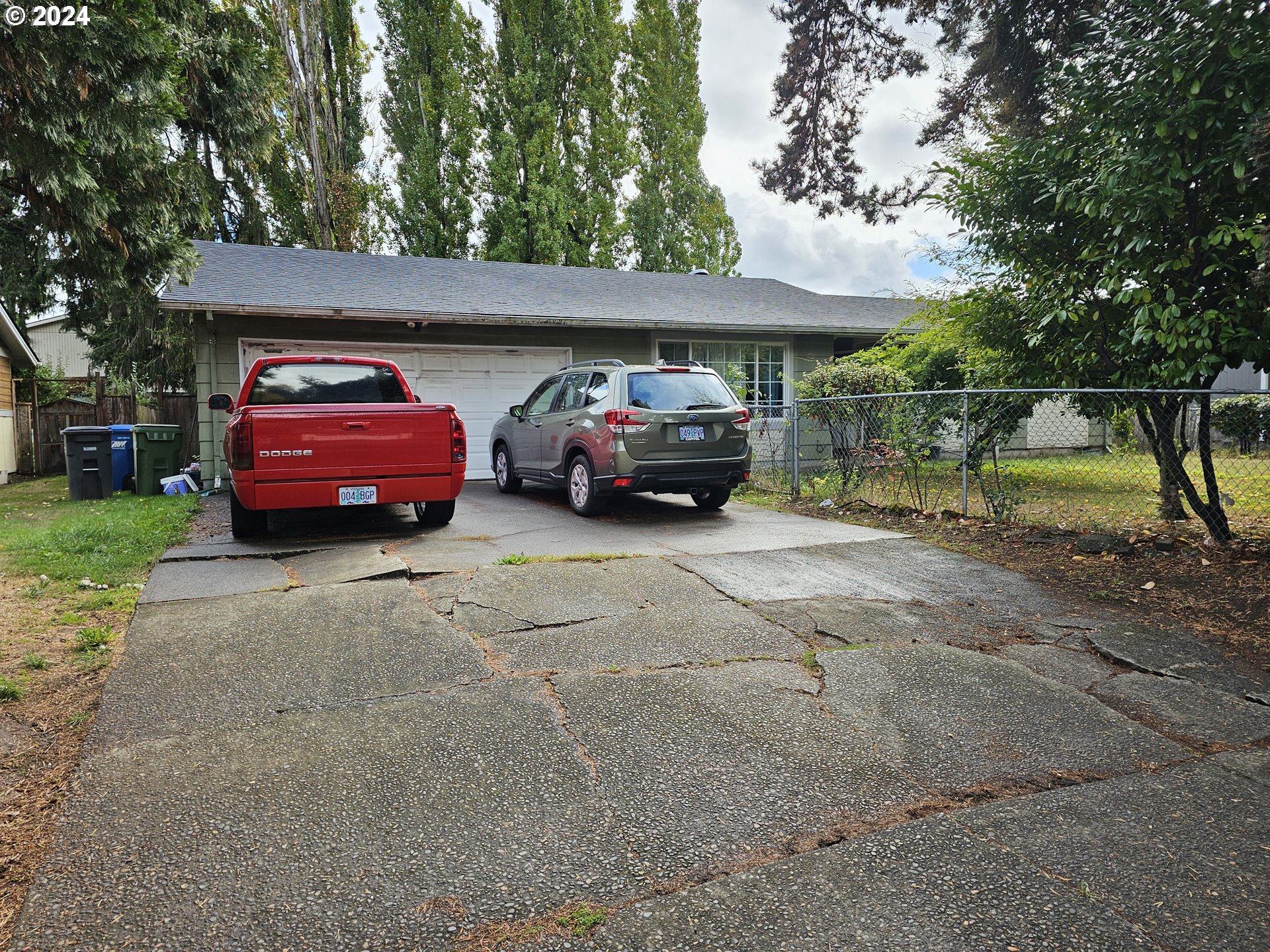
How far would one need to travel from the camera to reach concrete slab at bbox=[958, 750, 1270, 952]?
208 centimetres

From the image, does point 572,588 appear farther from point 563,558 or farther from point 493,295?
point 493,295

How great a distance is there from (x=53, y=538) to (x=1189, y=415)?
10.9 metres

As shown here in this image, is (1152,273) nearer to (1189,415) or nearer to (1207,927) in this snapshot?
(1189,415)

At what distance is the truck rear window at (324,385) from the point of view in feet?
25.3

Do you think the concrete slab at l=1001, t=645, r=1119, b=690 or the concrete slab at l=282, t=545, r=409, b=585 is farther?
the concrete slab at l=282, t=545, r=409, b=585

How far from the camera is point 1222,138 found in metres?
5.57

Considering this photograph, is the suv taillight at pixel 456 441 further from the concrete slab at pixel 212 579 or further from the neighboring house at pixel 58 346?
the neighboring house at pixel 58 346

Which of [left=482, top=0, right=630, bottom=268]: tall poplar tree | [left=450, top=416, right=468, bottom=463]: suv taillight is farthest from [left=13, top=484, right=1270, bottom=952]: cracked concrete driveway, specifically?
[left=482, top=0, right=630, bottom=268]: tall poplar tree

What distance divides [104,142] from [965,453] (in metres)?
7.87

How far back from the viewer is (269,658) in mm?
4070

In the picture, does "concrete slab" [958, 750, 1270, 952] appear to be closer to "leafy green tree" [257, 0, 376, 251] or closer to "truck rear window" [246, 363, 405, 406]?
"truck rear window" [246, 363, 405, 406]

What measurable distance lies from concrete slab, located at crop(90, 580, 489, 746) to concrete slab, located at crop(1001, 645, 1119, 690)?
293 cm

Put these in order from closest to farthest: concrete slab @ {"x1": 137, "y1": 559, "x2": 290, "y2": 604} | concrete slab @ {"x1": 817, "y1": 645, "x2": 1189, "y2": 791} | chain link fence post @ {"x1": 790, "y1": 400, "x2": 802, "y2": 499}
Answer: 1. concrete slab @ {"x1": 817, "y1": 645, "x2": 1189, "y2": 791}
2. concrete slab @ {"x1": 137, "y1": 559, "x2": 290, "y2": 604}
3. chain link fence post @ {"x1": 790, "y1": 400, "x2": 802, "y2": 499}

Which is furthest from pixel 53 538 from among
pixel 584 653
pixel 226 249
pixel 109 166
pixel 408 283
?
pixel 226 249
